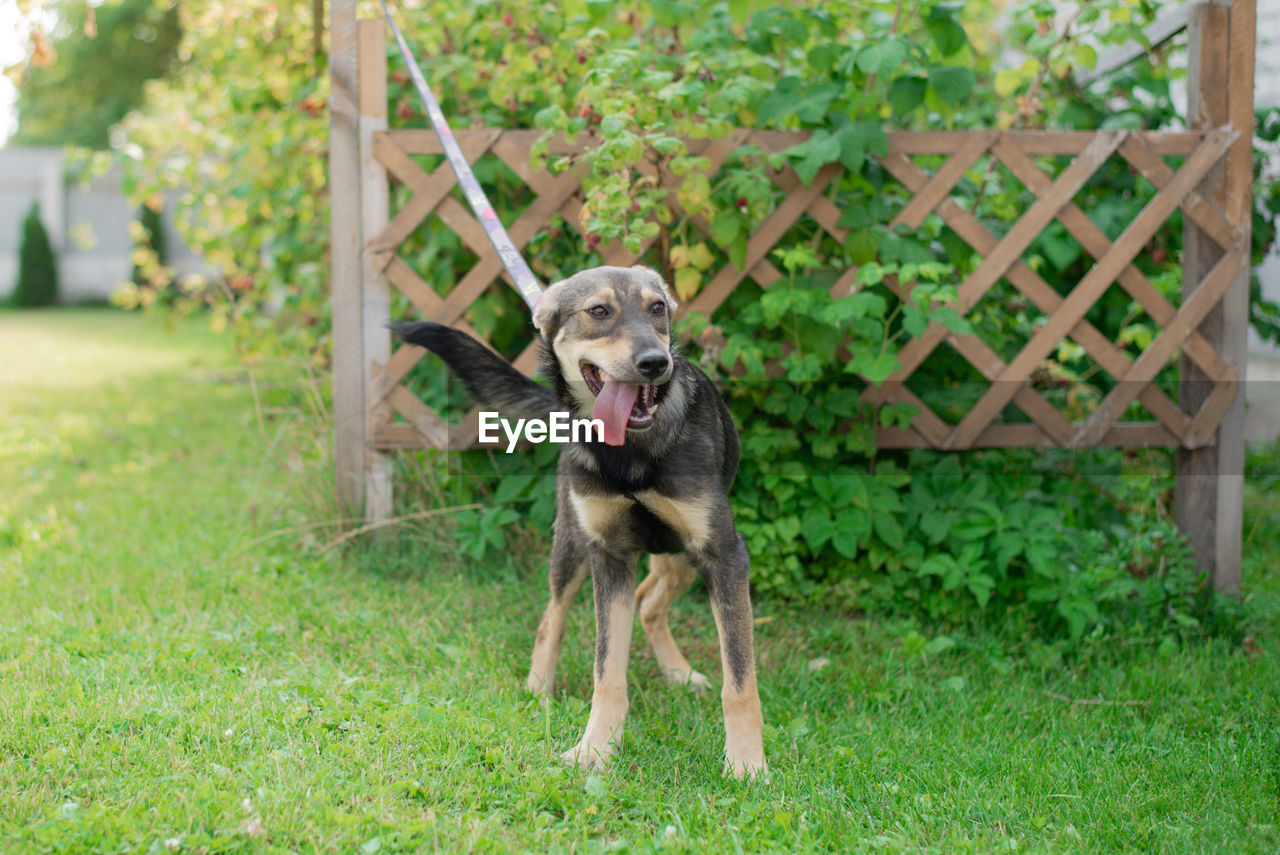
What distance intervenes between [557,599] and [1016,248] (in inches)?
89.3

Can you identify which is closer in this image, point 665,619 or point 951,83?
point 665,619

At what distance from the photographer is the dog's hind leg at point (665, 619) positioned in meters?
3.29

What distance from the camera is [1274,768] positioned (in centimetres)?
268

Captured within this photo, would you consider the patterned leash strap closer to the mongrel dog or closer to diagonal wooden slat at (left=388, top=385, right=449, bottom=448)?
the mongrel dog

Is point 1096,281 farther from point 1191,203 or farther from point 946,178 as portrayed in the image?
point 946,178

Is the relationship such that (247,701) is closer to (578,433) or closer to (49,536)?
(578,433)

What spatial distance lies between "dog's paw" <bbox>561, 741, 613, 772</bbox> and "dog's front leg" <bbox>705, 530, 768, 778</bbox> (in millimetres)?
332

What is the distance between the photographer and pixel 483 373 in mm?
3219

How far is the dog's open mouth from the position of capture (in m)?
2.61

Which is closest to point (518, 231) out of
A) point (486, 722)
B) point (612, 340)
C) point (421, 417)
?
point (421, 417)

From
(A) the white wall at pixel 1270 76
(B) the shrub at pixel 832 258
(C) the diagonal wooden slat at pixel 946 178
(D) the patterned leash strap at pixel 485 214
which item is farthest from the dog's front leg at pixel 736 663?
(A) the white wall at pixel 1270 76

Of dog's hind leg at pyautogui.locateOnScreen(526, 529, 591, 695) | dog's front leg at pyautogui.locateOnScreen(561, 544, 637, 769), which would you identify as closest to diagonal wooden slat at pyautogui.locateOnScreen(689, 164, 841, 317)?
dog's hind leg at pyautogui.locateOnScreen(526, 529, 591, 695)

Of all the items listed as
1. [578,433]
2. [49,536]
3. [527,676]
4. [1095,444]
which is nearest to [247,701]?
[527,676]

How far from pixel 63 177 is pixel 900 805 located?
2174 centimetres
